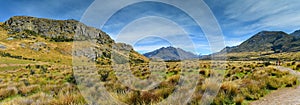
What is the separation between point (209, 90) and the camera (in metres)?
6.86

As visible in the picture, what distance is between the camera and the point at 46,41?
10838 cm

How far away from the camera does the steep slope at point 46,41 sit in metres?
75.1

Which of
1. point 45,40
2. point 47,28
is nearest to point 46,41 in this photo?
point 45,40

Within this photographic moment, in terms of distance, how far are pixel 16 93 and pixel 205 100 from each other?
885cm

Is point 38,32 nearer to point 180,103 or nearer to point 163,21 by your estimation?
point 163,21

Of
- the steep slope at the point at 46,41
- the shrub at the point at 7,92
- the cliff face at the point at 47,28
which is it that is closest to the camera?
the shrub at the point at 7,92

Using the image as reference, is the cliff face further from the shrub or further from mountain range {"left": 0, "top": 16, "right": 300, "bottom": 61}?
the shrub

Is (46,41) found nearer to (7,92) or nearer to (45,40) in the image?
(45,40)

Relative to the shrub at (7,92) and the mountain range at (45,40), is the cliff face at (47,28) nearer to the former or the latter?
the mountain range at (45,40)

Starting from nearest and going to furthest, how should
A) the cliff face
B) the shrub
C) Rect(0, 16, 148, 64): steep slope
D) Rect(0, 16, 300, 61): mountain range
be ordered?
1. the shrub
2. Rect(0, 16, 148, 64): steep slope
3. Rect(0, 16, 300, 61): mountain range
4. the cliff face

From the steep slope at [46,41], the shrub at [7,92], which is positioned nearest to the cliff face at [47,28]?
the steep slope at [46,41]

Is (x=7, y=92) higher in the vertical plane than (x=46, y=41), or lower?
lower

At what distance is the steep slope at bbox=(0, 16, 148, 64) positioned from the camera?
246 feet

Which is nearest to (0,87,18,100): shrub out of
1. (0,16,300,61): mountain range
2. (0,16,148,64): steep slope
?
(0,16,300,61): mountain range
